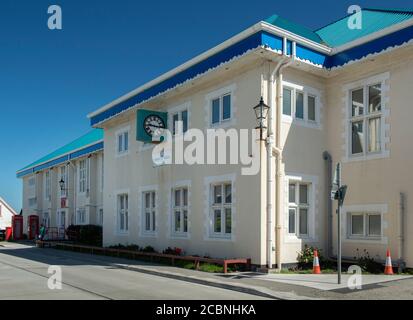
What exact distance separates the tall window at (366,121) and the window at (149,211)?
8829mm

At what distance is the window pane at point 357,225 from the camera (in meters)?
15.4

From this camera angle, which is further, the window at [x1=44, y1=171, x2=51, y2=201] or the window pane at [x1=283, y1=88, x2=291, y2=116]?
the window at [x1=44, y1=171, x2=51, y2=201]

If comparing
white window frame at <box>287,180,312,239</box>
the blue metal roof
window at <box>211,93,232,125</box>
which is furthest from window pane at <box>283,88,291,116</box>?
the blue metal roof

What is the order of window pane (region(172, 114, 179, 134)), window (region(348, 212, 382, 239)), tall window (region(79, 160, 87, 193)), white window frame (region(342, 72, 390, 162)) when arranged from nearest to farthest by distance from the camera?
white window frame (region(342, 72, 390, 162)), window (region(348, 212, 382, 239)), window pane (region(172, 114, 179, 134)), tall window (region(79, 160, 87, 193))

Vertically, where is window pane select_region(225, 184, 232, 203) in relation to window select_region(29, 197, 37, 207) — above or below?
above

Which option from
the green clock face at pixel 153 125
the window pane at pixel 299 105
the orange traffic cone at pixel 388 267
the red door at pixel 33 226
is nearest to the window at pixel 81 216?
the red door at pixel 33 226

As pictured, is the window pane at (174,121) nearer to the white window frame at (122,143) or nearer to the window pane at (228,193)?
the white window frame at (122,143)

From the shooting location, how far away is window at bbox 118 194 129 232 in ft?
75.3

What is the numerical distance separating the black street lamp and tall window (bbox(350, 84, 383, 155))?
3220 mm

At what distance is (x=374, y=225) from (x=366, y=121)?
10.8 ft

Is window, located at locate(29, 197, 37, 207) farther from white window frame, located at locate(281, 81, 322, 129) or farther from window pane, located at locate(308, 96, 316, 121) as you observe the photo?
white window frame, located at locate(281, 81, 322, 129)

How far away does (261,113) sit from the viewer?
1427cm

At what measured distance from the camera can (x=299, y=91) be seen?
16.0 metres
